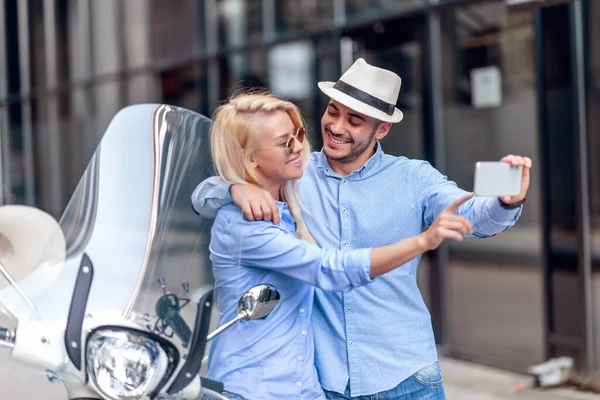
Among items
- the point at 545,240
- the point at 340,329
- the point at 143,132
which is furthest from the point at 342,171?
the point at 545,240

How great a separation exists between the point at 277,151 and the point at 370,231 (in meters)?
0.45

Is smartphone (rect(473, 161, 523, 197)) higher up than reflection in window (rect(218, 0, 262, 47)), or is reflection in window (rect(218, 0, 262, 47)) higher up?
reflection in window (rect(218, 0, 262, 47))

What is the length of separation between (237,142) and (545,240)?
384cm

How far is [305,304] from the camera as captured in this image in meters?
2.21

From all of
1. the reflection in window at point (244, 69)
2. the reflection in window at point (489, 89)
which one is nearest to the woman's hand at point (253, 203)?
the reflection in window at point (489, 89)

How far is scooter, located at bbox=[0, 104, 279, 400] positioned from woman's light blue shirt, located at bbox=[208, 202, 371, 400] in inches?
2.9

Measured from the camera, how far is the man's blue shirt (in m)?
2.36

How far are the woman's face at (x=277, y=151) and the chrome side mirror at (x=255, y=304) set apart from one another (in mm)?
345

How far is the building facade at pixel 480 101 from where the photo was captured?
5254mm

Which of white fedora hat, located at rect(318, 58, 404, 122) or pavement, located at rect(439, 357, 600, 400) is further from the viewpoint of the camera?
pavement, located at rect(439, 357, 600, 400)

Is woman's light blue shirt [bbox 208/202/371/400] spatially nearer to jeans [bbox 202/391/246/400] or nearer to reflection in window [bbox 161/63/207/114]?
jeans [bbox 202/391/246/400]

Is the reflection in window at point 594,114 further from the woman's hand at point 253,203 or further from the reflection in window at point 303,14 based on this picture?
the woman's hand at point 253,203

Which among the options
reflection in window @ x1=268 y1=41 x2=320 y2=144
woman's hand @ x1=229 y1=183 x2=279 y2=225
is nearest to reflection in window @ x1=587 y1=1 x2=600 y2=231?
reflection in window @ x1=268 y1=41 x2=320 y2=144

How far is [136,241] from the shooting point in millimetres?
1984
